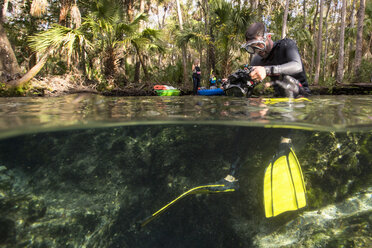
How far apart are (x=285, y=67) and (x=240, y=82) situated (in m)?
0.74

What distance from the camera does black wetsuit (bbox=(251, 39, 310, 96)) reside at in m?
3.72

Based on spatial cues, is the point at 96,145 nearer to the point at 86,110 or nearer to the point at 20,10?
the point at 86,110

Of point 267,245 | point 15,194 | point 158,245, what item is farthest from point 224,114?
point 15,194

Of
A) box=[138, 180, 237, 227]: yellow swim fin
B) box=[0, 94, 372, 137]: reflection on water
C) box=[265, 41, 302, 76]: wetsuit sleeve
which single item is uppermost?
box=[265, 41, 302, 76]: wetsuit sleeve

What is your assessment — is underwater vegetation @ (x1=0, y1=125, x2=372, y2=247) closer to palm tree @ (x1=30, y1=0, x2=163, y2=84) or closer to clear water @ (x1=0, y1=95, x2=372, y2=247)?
clear water @ (x1=0, y1=95, x2=372, y2=247)

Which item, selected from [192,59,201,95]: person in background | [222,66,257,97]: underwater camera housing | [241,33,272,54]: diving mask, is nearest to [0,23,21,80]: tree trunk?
[192,59,201,95]: person in background

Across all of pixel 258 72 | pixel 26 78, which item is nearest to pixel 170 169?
pixel 26 78

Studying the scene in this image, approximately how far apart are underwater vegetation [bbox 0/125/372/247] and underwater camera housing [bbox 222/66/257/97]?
1449mm

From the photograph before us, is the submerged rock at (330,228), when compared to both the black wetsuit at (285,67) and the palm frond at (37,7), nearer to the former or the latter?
the black wetsuit at (285,67)

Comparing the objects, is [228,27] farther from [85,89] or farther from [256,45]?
[256,45]

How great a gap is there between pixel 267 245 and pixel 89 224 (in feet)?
13.5

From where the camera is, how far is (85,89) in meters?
8.88

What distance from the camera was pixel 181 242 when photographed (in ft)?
22.8

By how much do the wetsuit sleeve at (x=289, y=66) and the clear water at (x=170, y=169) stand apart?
740 millimetres
